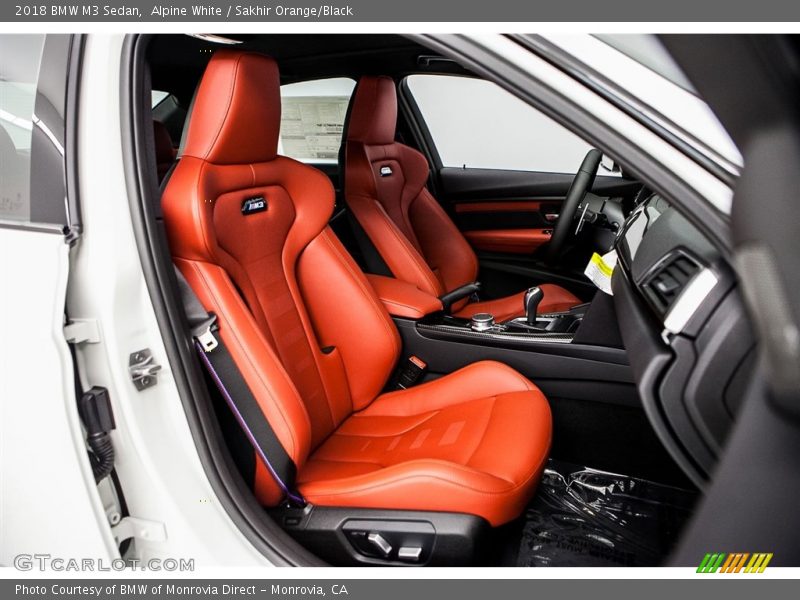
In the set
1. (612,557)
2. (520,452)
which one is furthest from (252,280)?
(612,557)

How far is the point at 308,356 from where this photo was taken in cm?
152

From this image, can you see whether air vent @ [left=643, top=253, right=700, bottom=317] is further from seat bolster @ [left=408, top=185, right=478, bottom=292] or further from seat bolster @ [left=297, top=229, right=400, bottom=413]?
seat bolster @ [left=408, top=185, right=478, bottom=292]

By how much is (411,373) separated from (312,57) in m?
1.51

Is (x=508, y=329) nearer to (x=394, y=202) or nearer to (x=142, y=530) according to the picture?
(x=394, y=202)

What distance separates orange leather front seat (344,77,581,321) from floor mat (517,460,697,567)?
2.93 feet

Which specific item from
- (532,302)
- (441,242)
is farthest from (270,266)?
(441,242)

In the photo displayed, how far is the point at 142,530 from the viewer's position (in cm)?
109

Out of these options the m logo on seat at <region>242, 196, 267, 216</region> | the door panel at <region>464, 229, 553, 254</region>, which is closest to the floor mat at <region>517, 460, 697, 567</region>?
the m logo on seat at <region>242, 196, 267, 216</region>

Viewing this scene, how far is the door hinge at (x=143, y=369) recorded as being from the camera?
1.04 meters

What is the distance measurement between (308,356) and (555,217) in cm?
197

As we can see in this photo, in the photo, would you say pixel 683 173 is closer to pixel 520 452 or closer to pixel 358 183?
pixel 520 452

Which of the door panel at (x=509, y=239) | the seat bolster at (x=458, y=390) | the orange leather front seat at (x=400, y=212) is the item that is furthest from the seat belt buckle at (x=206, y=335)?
the door panel at (x=509, y=239)

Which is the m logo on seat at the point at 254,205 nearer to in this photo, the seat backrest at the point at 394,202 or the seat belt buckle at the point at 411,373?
the seat belt buckle at the point at 411,373

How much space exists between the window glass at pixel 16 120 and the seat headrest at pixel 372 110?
1.60 meters
